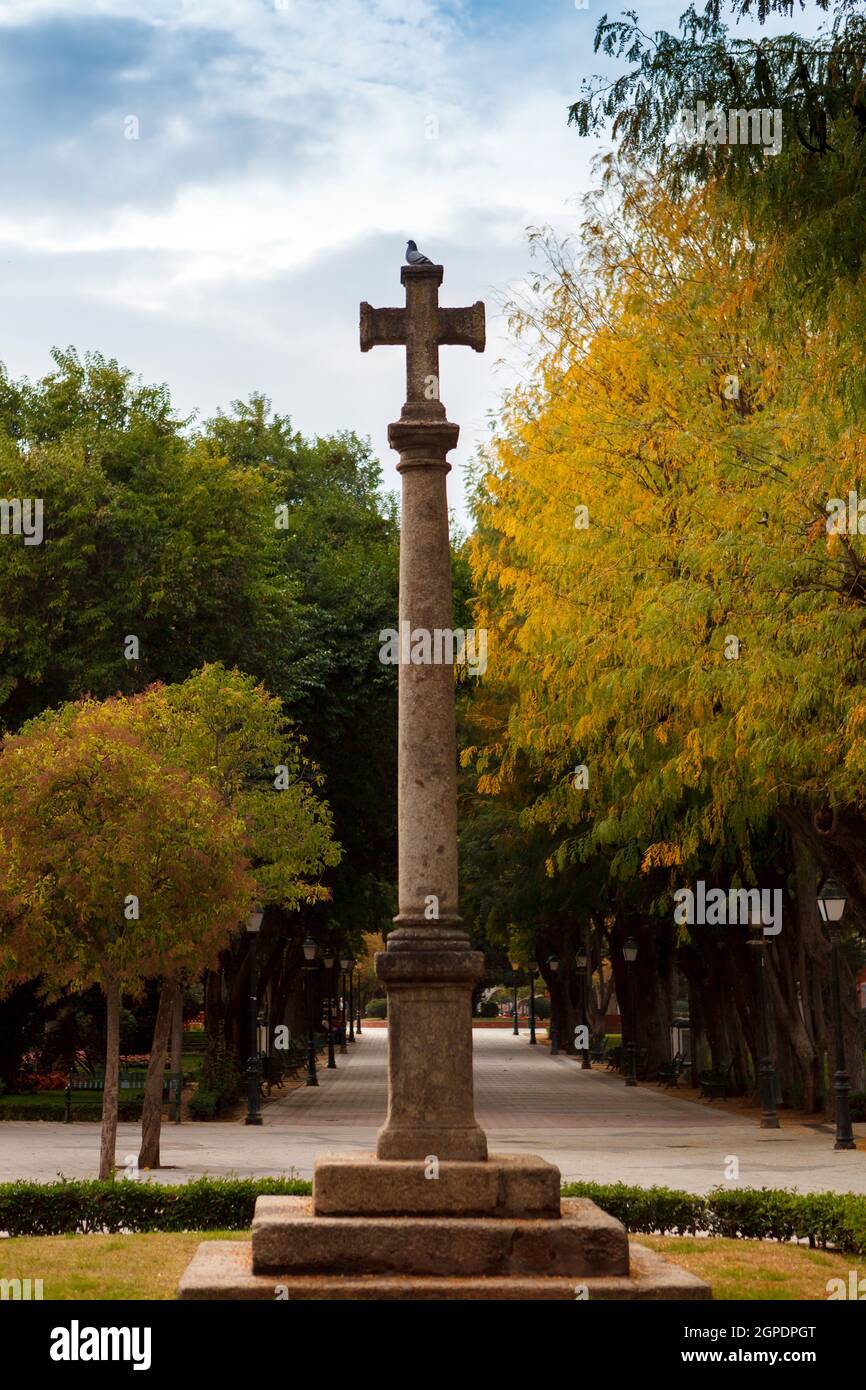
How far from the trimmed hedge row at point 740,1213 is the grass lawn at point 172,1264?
253mm

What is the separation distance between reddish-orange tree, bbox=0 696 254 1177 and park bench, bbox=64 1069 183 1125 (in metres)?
12.3

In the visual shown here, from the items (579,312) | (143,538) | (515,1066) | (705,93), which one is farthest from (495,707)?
(515,1066)

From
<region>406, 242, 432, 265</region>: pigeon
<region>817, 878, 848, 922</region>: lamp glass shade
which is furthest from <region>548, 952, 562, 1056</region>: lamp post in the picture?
<region>406, 242, 432, 265</region>: pigeon

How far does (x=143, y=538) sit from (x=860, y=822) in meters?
14.9

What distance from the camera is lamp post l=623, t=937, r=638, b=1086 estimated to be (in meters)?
40.1

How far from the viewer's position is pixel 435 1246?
9.09m

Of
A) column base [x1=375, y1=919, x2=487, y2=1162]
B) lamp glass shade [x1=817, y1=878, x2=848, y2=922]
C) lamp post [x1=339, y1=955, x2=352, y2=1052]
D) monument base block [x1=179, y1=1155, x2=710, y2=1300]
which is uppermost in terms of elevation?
lamp glass shade [x1=817, y1=878, x2=848, y2=922]

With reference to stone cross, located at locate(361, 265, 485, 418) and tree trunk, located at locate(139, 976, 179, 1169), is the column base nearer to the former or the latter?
stone cross, located at locate(361, 265, 485, 418)

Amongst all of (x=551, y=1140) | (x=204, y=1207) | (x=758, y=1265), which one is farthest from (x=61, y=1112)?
(x=758, y=1265)

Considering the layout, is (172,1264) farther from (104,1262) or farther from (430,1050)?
(430,1050)

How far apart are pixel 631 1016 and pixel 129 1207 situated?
105 ft

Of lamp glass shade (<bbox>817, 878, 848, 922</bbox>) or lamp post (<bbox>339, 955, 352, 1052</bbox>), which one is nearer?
lamp glass shade (<bbox>817, 878, 848, 922</bbox>)

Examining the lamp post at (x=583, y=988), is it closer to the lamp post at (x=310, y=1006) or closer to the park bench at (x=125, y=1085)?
the lamp post at (x=310, y=1006)
